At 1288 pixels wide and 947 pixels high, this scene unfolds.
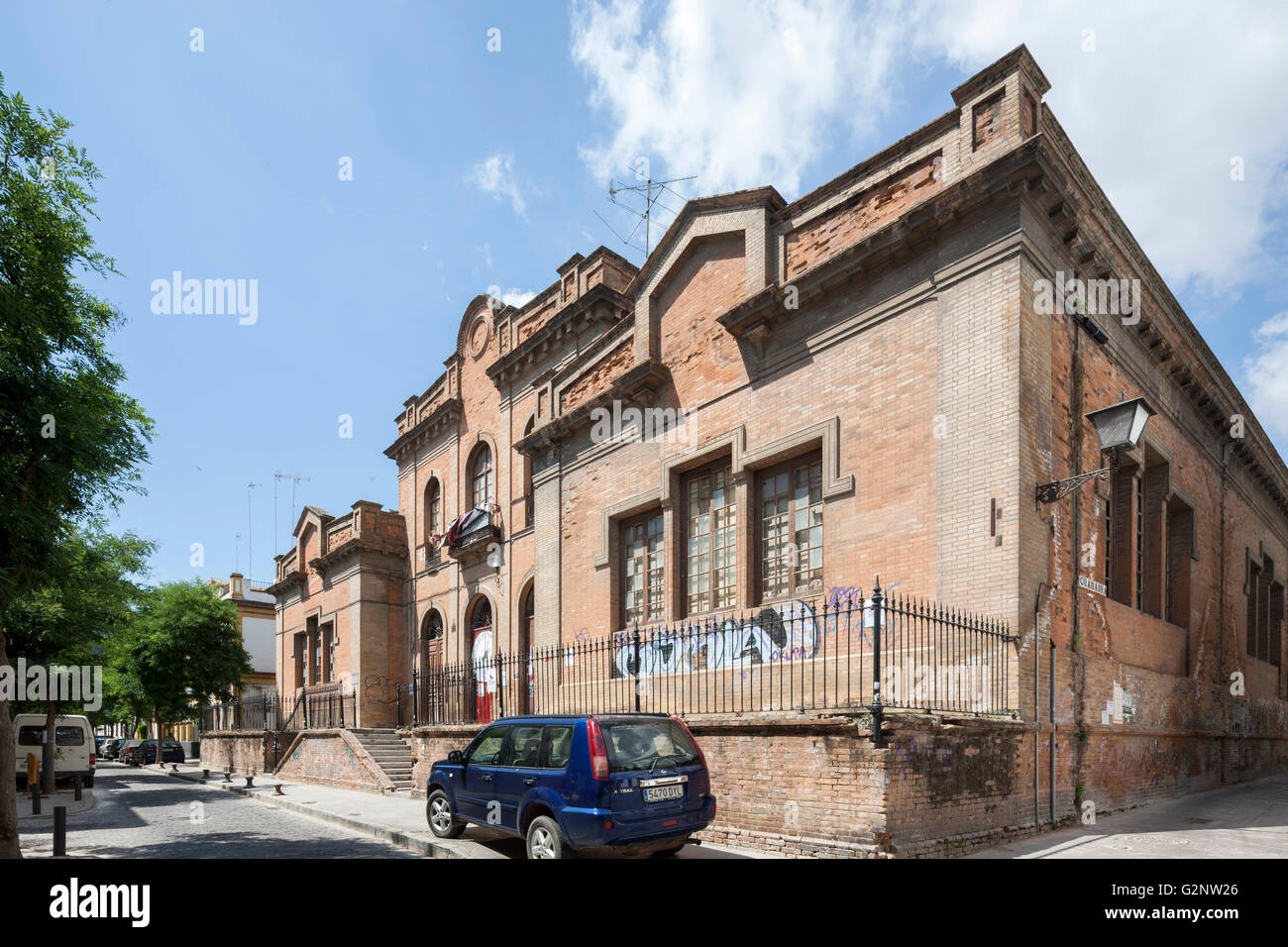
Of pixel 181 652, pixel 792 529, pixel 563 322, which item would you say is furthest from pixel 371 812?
pixel 181 652

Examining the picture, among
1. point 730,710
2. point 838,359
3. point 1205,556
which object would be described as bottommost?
point 730,710

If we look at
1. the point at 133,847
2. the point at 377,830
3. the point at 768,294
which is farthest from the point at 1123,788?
the point at 133,847

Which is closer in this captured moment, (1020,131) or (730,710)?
(1020,131)

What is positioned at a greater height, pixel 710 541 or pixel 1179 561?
pixel 710 541

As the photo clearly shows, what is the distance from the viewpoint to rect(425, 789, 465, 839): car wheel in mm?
10312

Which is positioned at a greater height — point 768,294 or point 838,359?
point 768,294

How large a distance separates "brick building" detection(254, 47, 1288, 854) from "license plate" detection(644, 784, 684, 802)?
1543mm

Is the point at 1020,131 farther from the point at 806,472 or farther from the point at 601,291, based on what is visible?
the point at 601,291

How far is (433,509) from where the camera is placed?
26922mm

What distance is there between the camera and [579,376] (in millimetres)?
18078

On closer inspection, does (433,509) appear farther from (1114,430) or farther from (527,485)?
(1114,430)

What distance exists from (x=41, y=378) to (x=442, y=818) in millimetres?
6641

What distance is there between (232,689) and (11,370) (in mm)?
30353

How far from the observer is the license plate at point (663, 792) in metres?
7.85
